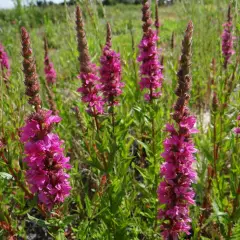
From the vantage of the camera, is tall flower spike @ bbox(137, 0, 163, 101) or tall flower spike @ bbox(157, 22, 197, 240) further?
tall flower spike @ bbox(137, 0, 163, 101)

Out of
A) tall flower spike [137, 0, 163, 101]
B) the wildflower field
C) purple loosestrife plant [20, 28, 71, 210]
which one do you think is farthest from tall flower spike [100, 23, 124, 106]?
purple loosestrife plant [20, 28, 71, 210]

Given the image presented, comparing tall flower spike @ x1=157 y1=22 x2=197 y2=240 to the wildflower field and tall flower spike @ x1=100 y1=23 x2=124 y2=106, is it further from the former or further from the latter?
tall flower spike @ x1=100 y1=23 x2=124 y2=106

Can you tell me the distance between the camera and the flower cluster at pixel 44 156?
1.76m

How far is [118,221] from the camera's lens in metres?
2.39

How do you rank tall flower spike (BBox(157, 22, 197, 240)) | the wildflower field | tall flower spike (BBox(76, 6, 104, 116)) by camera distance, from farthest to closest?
tall flower spike (BBox(76, 6, 104, 116)), the wildflower field, tall flower spike (BBox(157, 22, 197, 240))

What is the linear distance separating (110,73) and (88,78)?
0.23m

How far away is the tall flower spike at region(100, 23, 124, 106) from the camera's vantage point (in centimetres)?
289

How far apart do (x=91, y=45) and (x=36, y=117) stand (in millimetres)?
2961

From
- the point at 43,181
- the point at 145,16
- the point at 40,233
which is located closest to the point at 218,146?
the point at 145,16

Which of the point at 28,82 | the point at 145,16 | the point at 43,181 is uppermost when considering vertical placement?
the point at 145,16

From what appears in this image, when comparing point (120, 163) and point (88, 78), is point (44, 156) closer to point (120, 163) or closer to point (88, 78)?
point (120, 163)

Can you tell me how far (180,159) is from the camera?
181cm

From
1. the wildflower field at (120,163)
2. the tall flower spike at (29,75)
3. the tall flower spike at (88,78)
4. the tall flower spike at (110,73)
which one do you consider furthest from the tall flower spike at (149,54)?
the tall flower spike at (29,75)

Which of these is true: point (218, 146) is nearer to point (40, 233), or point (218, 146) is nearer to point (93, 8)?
Result: point (40, 233)
